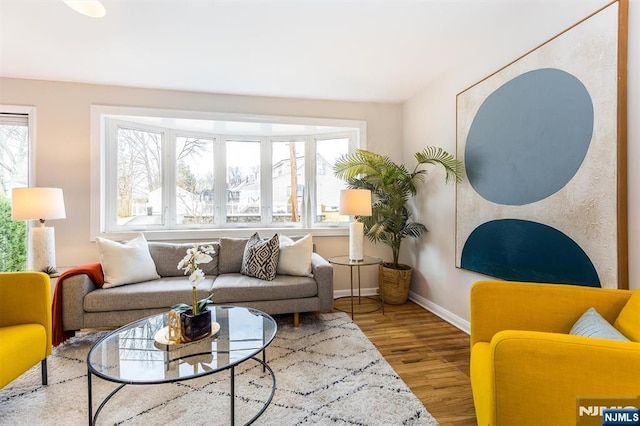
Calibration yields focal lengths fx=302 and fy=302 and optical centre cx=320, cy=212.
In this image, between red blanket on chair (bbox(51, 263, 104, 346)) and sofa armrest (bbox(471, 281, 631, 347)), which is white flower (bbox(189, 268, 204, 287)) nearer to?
red blanket on chair (bbox(51, 263, 104, 346))

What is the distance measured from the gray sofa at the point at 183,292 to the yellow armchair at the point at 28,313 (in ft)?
1.84

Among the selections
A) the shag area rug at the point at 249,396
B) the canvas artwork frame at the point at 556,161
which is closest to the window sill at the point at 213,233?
the shag area rug at the point at 249,396

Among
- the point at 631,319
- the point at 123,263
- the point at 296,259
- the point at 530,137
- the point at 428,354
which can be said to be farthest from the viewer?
the point at 296,259

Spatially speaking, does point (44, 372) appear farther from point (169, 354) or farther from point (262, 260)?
point (262, 260)

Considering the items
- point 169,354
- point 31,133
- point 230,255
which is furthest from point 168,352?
point 31,133

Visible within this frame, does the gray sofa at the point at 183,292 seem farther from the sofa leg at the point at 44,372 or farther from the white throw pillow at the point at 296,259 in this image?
the sofa leg at the point at 44,372

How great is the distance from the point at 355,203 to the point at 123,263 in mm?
2221

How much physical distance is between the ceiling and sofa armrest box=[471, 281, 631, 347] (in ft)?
5.36

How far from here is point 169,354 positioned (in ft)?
5.07

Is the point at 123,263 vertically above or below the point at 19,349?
above

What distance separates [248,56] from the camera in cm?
274

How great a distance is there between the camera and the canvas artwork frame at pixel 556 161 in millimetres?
1644

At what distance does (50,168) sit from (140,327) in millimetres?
2477

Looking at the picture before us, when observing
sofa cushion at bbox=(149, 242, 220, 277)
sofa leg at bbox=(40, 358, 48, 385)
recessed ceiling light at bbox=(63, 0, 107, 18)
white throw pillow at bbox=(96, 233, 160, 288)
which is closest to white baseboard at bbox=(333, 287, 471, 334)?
sofa cushion at bbox=(149, 242, 220, 277)
